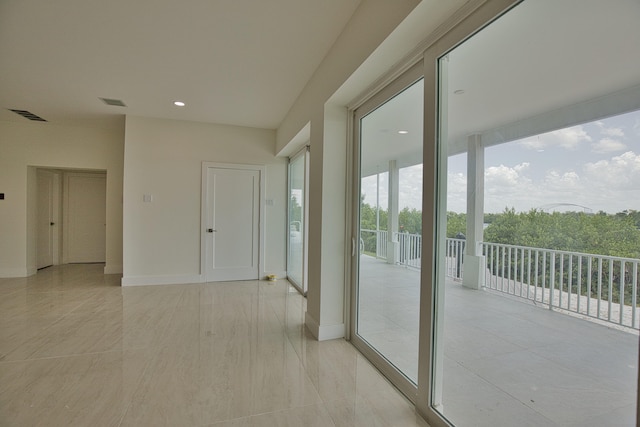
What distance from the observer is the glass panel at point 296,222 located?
15.7ft

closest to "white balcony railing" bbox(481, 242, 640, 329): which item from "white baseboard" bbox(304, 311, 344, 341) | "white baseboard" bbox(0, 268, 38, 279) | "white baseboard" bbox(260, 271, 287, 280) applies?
"white baseboard" bbox(304, 311, 344, 341)

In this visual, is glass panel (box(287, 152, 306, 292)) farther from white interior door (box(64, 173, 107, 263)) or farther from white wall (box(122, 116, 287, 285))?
white interior door (box(64, 173, 107, 263))

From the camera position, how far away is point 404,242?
2232mm

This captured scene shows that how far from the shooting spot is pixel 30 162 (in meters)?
5.35

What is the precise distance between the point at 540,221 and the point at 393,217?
46.6 inches

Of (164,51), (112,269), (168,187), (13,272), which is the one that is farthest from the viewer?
(112,269)

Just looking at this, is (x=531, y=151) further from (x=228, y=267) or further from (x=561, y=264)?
(x=228, y=267)

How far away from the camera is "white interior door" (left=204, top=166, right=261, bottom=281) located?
520 cm

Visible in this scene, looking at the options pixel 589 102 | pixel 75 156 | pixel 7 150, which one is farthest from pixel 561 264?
pixel 7 150

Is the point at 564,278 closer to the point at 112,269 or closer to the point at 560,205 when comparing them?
the point at 560,205

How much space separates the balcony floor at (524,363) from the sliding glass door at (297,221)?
2608 mm

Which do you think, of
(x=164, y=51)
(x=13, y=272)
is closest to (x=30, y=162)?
(x=13, y=272)

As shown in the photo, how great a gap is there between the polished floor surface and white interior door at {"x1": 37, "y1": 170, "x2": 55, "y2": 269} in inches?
110

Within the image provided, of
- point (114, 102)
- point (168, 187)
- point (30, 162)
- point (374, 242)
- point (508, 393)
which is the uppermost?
point (114, 102)
